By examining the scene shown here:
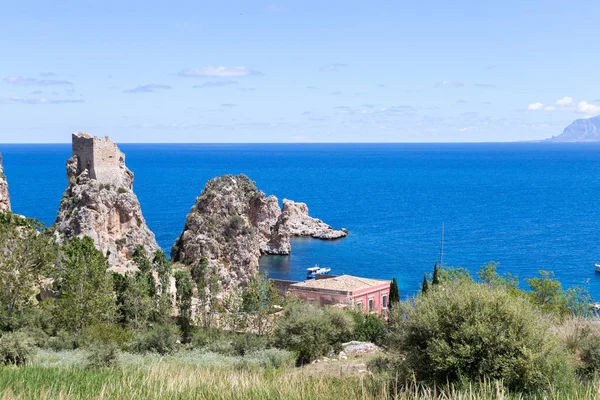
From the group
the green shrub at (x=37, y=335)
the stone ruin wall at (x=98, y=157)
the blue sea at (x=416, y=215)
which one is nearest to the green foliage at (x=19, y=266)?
the green shrub at (x=37, y=335)

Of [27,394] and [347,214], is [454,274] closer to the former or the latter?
[27,394]

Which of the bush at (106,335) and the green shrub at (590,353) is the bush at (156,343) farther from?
the green shrub at (590,353)

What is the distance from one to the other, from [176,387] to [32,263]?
54.6ft

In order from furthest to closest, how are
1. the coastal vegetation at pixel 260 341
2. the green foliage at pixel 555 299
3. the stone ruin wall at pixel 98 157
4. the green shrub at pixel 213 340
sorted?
1. the stone ruin wall at pixel 98 157
2. the green foliage at pixel 555 299
3. the green shrub at pixel 213 340
4. the coastal vegetation at pixel 260 341

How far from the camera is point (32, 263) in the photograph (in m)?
25.8

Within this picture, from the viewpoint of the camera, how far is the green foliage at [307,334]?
2466 centimetres

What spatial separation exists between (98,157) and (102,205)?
332 cm

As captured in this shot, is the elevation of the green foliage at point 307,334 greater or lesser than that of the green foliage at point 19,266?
lesser

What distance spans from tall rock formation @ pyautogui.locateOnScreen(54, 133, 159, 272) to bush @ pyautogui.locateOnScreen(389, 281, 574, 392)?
89.1 feet

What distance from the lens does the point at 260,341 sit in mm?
24734

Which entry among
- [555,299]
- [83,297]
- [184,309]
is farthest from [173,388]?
[555,299]

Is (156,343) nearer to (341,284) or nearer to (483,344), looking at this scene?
(483,344)

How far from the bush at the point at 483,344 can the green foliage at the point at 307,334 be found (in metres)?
8.99

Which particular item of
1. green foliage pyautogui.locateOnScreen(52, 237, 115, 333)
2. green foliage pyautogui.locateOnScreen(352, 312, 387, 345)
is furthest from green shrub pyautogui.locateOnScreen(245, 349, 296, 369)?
green foliage pyautogui.locateOnScreen(52, 237, 115, 333)
